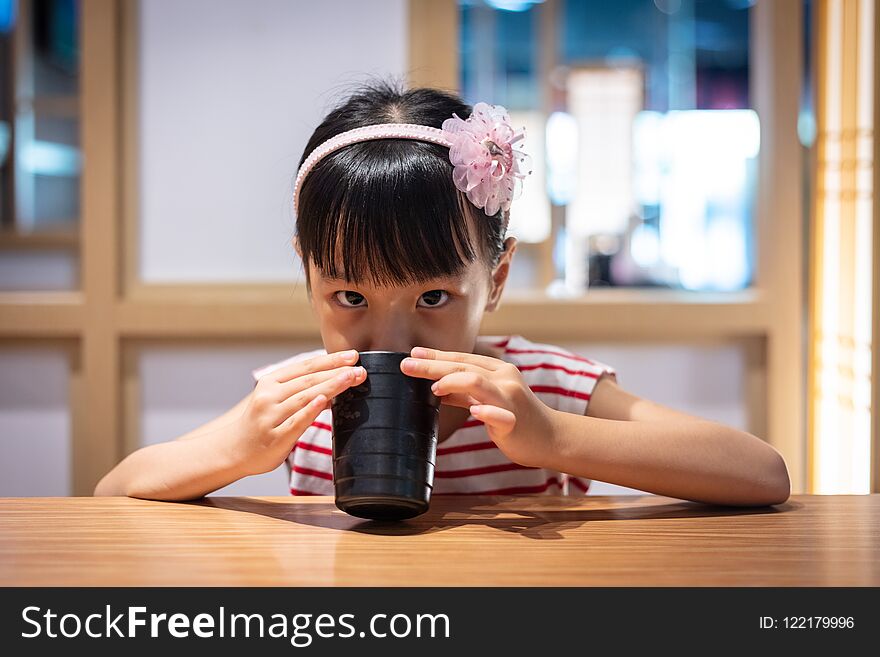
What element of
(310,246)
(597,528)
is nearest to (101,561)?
(597,528)

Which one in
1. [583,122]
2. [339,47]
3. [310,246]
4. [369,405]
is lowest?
[369,405]

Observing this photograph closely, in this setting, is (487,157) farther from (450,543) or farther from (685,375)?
(685,375)

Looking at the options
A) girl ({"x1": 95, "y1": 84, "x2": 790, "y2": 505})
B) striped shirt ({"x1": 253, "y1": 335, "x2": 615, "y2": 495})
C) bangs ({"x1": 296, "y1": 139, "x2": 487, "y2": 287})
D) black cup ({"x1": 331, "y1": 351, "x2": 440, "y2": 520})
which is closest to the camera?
black cup ({"x1": 331, "y1": 351, "x2": 440, "y2": 520})

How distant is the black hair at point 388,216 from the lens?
34.8 inches

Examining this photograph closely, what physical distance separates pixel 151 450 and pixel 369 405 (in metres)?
0.42

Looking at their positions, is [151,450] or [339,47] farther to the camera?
[339,47]

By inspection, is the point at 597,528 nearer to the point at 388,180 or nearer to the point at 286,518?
the point at 286,518

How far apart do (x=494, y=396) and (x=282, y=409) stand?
0.21m

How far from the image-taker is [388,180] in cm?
91

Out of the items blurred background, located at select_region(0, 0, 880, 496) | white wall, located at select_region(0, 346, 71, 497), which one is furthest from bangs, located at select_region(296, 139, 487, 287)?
white wall, located at select_region(0, 346, 71, 497)

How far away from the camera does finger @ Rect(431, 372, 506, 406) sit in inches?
27.9

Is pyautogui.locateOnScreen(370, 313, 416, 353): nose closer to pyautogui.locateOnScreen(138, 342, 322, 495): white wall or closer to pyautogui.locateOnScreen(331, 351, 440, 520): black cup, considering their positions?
pyautogui.locateOnScreen(331, 351, 440, 520): black cup

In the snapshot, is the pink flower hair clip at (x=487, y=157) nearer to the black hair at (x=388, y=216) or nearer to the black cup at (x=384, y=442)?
the black hair at (x=388, y=216)

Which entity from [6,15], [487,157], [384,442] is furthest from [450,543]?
[6,15]
